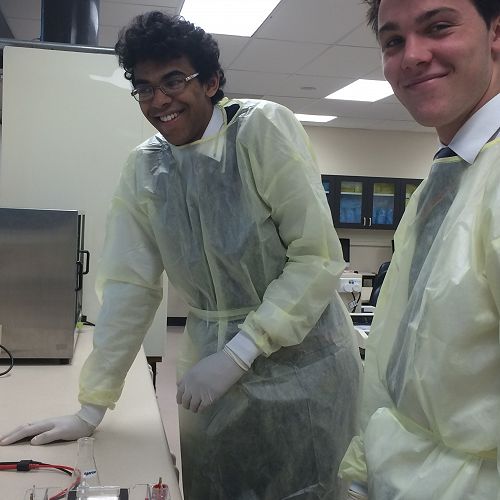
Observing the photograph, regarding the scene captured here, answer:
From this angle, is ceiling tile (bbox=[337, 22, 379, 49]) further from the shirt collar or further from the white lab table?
the shirt collar

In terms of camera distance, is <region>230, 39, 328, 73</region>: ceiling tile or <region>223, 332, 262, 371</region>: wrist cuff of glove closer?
<region>223, 332, 262, 371</region>: wrist cuff of glove

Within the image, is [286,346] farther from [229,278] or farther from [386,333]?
[386,333]

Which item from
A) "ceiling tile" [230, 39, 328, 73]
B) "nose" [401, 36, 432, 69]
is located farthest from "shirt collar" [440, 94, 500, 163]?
"ceiling tile" [230, 39, 328, 73]

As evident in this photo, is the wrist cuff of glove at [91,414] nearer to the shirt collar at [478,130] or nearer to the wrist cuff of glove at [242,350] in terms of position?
the wrist cuff of glove at [242,350]

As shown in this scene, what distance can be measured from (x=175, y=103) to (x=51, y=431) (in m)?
0.77

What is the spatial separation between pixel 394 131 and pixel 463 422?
6725 millimetres

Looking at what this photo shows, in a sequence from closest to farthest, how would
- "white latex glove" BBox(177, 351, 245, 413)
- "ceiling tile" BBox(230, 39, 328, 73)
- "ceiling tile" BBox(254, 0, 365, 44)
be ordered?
"white latex glove" BBox(177, 351, 245, 413)
"ceiling tile" BBox(254, 0, 365, 44)
"ceiling tile" BBox(230, 39, 328, 73)

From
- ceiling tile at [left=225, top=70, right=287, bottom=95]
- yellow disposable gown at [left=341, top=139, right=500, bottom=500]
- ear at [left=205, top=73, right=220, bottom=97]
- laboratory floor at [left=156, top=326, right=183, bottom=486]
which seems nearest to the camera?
yellow disposable gown at [left=341, top=139, right=500, bottom=500]

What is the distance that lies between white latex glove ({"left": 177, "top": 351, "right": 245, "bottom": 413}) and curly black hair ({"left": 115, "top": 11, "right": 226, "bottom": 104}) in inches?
25.0

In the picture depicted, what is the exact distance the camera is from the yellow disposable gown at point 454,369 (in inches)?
27.3

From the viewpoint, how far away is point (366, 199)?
6828mm

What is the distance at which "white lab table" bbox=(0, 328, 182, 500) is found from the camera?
1080mm

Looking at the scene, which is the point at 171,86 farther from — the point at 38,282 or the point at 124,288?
the point at 38,282

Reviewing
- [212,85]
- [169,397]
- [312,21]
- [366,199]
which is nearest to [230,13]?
[312,21]
